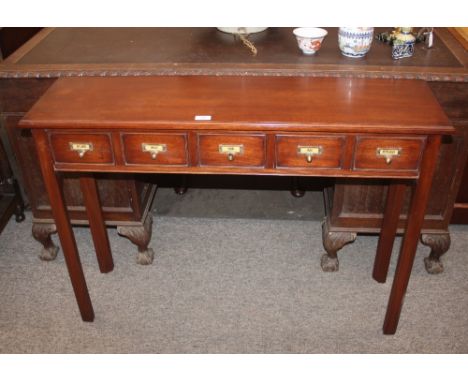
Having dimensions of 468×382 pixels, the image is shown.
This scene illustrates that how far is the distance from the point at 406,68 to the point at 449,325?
1.10 m

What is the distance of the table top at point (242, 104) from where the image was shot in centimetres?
168

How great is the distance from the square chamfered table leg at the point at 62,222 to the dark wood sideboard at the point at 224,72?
1.40ft

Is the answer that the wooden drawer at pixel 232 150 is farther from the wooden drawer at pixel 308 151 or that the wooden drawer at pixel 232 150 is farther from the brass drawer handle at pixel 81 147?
the brass drawer handle at pixel 81 147

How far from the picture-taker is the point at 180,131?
5.68ft

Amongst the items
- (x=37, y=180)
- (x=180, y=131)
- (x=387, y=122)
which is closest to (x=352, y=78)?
(x=387, y=122)

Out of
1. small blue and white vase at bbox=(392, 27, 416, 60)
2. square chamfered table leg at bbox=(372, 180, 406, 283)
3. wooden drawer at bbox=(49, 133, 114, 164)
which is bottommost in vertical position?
square chamfered table leg at bbox=(372, 180, 406, 283)

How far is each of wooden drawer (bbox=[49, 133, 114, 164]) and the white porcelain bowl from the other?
0.94 m

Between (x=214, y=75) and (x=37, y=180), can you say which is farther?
(x=37, y=180)

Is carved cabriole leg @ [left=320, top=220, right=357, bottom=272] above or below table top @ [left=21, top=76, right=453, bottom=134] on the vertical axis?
below

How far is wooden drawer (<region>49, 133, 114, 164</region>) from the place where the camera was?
1.77m

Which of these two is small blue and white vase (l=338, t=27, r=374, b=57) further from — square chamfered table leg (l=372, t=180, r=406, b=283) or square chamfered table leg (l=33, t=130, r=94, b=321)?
square chamfered table leg (l=33, t=130, r=94, b=321)

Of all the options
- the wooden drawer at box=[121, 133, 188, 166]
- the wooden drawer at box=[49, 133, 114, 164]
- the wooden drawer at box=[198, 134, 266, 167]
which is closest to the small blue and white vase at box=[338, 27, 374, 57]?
the wooden drawer at box=[198, 134, 266, 167]

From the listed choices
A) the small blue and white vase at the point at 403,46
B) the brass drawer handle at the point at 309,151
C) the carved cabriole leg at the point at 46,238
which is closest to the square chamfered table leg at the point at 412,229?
the brass drawer handle at the point at 309,151

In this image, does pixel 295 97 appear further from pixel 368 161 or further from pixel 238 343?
pixel 238 343
